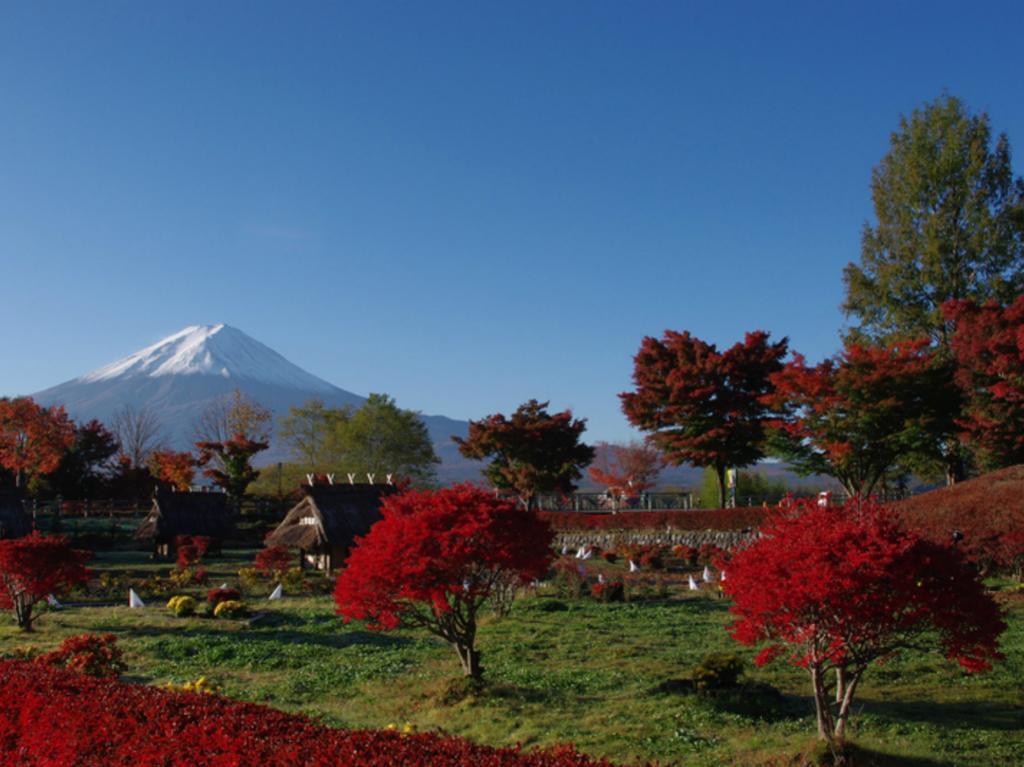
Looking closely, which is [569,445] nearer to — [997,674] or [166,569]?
[166,569]

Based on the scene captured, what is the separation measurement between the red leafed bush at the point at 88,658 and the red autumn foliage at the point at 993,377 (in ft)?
97.6

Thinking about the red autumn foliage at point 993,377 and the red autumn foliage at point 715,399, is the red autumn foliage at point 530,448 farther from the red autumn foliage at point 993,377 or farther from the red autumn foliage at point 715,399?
the red autumn foliage at point 993,377

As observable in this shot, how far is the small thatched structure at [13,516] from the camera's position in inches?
1367

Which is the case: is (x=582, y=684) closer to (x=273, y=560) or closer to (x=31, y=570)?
(x=31, y=570)

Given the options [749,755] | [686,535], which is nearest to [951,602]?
[749,755]

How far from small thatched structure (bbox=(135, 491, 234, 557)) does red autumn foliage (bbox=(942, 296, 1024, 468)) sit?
32283mm

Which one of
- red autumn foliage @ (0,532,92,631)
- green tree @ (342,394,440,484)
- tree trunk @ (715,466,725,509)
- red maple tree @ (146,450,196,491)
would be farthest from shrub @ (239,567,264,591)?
green tree @ (342,394,440,484)

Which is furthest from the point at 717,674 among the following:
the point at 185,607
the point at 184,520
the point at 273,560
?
the point at 184,520

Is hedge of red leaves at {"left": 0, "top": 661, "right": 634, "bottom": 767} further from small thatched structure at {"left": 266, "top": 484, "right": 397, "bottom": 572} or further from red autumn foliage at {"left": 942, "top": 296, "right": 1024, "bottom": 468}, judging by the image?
red autumn foliage at {"left": 942, "top": 296, "right": 1024, "bottom": 468}

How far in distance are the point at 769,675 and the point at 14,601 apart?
16.8 meters

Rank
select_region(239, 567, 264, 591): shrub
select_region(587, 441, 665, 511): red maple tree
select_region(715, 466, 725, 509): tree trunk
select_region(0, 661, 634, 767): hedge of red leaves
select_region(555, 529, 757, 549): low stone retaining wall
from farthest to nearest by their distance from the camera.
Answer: select_region(587, 441, 665, 511): red maple tree < select_region(715, 466, 725, 509): tree trunk < select_region(555, 529, 757, 549): low stone retaining wall < select_region(239, 567, 264, 591): shrub < select_region(0, 661, 634, 767): hedge of red leaves

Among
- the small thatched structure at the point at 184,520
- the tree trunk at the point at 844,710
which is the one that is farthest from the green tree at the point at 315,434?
→ the tree trunk at the point at 844,710

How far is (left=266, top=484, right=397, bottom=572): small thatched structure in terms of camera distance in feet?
110

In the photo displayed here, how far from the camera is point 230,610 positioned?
69.7 feet
